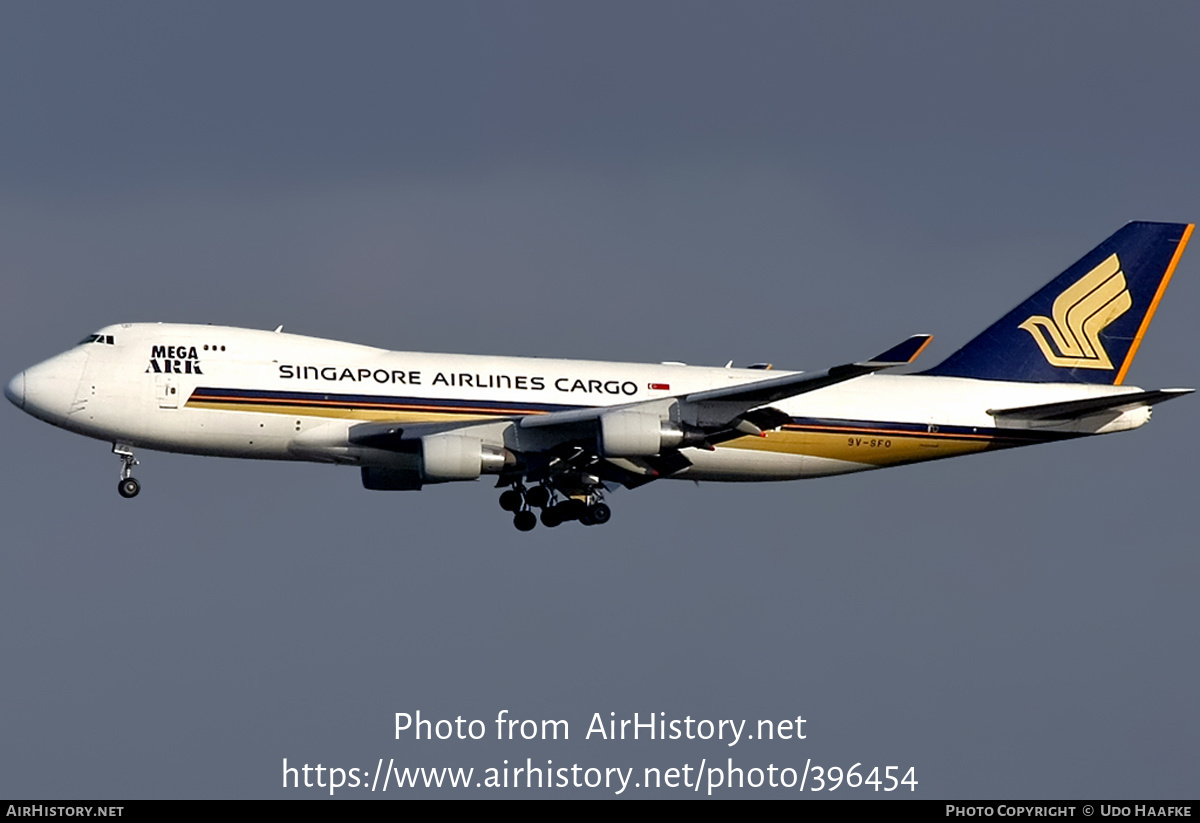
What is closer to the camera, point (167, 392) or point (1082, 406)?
point (167, 392)

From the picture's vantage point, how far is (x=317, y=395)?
4950cm

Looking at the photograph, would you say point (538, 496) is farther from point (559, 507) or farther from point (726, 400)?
point (726, 400)

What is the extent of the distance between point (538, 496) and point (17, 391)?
1430 centimetres

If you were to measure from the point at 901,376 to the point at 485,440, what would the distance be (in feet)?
44.2

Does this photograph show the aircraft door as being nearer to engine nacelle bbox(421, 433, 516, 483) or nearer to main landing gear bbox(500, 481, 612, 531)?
engine nacelle bbox(421, 433, 516, 483)

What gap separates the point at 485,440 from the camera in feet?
162

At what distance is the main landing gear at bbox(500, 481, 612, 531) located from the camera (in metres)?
52.5

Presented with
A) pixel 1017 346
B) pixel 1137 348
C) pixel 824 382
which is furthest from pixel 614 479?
pixel 1137 348

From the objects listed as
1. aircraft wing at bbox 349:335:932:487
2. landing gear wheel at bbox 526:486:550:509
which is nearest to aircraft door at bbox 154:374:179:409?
aircraft wing at bbox 349:335:932:487

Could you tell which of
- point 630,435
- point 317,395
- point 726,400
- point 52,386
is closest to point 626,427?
point 630,435

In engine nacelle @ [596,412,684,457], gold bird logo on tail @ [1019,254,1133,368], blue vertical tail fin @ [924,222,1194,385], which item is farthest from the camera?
gold bird logo on tail @ [1019,254,1133,368]

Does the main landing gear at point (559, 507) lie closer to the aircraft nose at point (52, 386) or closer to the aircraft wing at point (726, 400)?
the aircraft wing at point (726, 400)

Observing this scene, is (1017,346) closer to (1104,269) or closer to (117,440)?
(1104,269)

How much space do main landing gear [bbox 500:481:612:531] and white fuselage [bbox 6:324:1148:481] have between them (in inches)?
101
